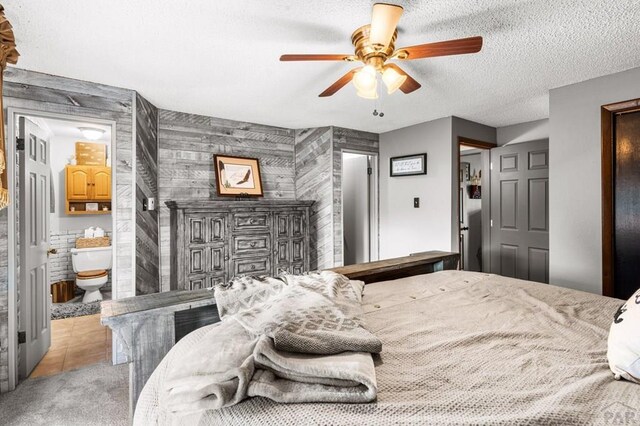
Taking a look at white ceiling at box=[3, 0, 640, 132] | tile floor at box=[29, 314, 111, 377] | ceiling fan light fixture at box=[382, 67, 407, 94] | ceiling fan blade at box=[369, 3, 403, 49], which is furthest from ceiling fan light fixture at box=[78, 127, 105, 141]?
ceiling fan blade at box=[369, 3, 403, 49]

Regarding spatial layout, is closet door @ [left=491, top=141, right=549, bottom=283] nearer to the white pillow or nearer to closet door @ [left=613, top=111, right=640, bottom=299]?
closet door @ [left=613, top=111, right=640, bottom=299]

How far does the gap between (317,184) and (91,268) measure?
10.5ft

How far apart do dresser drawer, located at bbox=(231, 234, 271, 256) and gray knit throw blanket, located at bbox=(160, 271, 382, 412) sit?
8.34 feet

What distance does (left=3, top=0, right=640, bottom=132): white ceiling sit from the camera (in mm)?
1706

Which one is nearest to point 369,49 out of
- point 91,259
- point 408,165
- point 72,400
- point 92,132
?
point 408,165

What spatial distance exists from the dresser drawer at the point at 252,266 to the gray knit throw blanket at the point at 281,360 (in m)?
2.54

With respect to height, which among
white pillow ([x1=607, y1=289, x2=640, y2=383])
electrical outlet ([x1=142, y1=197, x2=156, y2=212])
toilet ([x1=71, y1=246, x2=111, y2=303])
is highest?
electrical outlet ([x1=142, y1=197, x2=156, y2=212])

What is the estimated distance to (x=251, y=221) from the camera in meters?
3.70

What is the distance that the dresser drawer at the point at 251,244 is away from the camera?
142 inches

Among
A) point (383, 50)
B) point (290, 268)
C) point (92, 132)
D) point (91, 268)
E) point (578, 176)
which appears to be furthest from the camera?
point (91, 268)

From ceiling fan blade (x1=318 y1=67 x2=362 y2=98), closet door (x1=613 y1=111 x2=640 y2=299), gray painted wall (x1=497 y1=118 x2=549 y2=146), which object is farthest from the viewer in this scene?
gray painted wall (x1=497 y1=118 x2=549 y2=146)

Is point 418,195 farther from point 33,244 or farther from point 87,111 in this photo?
point 33,244

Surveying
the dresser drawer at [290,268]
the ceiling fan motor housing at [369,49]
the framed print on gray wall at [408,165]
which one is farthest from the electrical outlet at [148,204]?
the framed print on gray wall at [408,165]

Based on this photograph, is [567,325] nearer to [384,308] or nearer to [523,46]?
[384,308]
